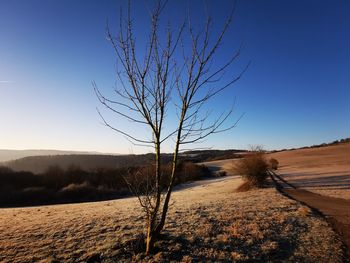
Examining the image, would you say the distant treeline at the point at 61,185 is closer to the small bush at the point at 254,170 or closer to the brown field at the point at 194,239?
the small bush at the point at 254,170

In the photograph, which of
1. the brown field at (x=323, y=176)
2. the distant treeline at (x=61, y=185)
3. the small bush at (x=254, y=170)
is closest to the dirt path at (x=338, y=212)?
the brown field at (x=323, y=176)

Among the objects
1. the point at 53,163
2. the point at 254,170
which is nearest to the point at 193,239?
the point at 254,170

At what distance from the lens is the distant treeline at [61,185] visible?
90.4ft

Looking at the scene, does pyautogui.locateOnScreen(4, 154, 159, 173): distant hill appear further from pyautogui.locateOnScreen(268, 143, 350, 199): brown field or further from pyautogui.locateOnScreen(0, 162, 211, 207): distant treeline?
pyautogui.locateOnScreen(268, 143, 350, 199): brown field

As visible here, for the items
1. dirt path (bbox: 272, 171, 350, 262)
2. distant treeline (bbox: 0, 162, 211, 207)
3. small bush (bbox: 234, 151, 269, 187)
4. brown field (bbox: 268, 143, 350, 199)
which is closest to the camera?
dirt path (bbox: 272, 171, 350, 262)

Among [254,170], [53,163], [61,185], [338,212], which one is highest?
[53,163]

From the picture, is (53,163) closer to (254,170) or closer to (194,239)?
(254,170)

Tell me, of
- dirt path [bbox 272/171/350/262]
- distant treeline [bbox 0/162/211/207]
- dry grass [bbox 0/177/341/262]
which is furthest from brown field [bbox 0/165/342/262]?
distant treeline [bbox 0/162/211/207]

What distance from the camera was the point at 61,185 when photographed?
3350 centimetres

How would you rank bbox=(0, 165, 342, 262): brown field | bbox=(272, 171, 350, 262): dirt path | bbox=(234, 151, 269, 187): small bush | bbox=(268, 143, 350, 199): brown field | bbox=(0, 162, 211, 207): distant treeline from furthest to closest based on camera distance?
bbox=(0, 162, 211, 207): distant treeline < bbox=(234, 151, 269, 187): small bush < bbox=(268, 143, 350, 199): brown field < bbox=(272, 171, 350, 262): dirt path < bbox=(0, 165, 342, 262): brown field

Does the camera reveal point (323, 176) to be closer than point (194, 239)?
No

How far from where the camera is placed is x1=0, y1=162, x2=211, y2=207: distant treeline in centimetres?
2755

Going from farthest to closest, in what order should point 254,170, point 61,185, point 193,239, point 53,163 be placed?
point 53,163 < point 61,185 < point 254,170 < point 193,239

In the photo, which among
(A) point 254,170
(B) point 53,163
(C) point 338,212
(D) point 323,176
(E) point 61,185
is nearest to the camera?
(C) point 338,212
